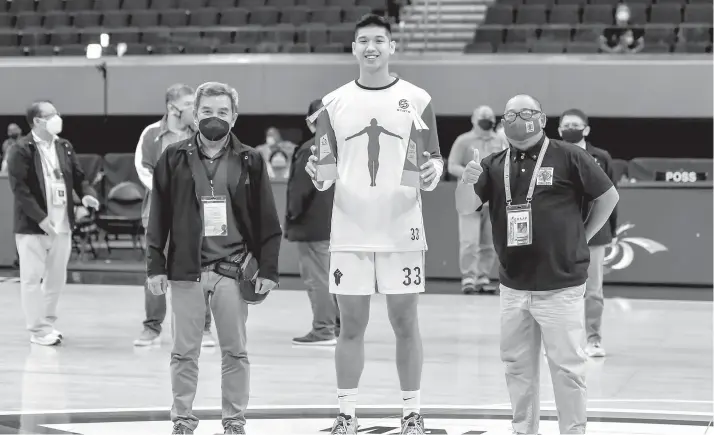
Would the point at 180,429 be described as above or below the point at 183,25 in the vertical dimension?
below

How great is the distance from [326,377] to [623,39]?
1271cm

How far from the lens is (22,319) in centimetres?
1120

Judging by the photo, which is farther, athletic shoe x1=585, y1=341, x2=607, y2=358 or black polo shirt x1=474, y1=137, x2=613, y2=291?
athletic shoe x1=585, y1=341, x2=607, y2=358

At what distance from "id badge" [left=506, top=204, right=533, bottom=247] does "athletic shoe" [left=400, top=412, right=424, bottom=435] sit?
96cm

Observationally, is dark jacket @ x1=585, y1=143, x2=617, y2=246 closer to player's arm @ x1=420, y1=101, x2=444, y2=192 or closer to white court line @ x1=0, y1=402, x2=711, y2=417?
white court line @ x1=0, y1=402, x2=711, y2=417

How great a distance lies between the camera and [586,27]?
19.6 metres

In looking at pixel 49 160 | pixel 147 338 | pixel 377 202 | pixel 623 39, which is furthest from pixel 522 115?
pixel 623 39

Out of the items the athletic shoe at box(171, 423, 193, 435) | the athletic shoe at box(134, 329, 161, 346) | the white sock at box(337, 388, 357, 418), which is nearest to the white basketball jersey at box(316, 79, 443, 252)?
the white sock at box(337, 388, 357, 418)

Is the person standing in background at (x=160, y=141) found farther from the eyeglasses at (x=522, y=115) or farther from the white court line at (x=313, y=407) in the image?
the eyeglasses at (x=522, y=115)

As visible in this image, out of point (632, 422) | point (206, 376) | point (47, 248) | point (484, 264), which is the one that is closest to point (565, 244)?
point (632, 422)

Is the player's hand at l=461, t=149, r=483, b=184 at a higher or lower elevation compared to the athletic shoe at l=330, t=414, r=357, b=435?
higher

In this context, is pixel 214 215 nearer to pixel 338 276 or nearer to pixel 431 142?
pixel 338 276

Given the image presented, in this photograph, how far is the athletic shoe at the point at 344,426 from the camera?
5711 mm

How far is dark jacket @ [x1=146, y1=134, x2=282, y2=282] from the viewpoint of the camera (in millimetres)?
5785
